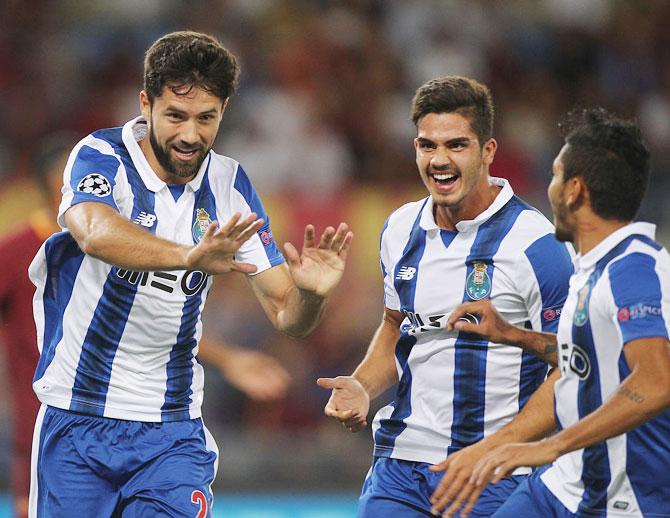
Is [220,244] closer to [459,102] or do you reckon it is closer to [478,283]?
[478,283]

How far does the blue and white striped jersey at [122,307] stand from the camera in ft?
16.2

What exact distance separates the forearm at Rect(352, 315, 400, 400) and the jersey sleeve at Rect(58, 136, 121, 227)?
1257mm

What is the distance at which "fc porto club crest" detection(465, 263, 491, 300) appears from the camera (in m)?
4.95

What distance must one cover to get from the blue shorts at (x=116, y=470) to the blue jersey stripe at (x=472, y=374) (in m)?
1.05

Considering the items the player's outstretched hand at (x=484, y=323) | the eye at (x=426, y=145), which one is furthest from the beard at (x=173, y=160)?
the player's outstretched hand at (x=484, y=323)

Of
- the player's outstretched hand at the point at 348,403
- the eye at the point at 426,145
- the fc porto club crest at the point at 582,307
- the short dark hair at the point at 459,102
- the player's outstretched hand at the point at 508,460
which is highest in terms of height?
the short dark hair at the point at 459,102

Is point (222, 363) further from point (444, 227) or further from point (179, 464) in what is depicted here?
point (444, 227)

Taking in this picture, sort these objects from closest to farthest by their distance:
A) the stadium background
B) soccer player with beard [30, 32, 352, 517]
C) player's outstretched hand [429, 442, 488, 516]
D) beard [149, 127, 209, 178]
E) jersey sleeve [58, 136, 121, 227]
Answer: player's outstretched hand [429, 442, 488, 516]
jersey sleeve [58, 136, 121, 227]
soccer player with beard [30, 32, 352, 517]
beard [149, 127, 209, 178]
the stadium background

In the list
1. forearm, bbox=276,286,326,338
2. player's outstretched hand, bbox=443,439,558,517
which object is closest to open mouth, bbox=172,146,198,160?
forearm, bbox=276,286,326,338

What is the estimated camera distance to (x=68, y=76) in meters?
11.6

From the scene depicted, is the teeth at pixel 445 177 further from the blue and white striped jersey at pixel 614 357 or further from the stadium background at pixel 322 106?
the stadium background at pixel 322 106

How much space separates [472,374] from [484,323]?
0.55 m

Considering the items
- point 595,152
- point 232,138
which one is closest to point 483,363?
point 595,152

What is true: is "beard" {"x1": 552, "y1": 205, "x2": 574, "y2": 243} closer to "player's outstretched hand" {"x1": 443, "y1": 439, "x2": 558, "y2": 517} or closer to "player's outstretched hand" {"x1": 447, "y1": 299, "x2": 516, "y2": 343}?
"player's outstretched hand" {"x1": 447, "y1": 299, "x2": 516, "y2": 343}
